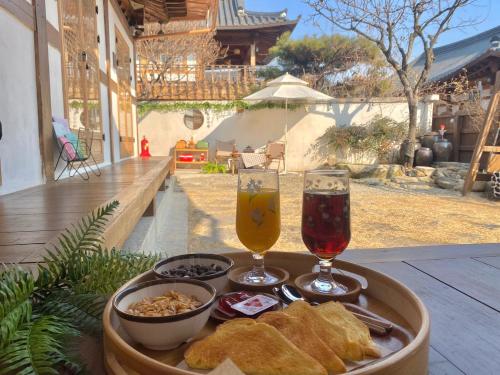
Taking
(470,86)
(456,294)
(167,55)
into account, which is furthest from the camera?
(470,86)

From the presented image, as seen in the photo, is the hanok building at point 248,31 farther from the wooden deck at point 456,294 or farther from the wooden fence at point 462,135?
the wooden deck at point 456,294

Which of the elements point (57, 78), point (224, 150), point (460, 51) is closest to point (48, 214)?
point (57, 78)

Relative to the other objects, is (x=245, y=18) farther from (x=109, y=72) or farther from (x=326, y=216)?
(x=326, y=216)

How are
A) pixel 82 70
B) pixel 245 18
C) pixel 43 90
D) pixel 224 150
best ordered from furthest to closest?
pixel 245 18
pixel 224 150
pixel 82 70
pixel 43 90

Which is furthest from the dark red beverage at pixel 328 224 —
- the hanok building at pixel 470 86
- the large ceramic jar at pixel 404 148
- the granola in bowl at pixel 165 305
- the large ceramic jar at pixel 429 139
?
the large ceramic jar at pixel 429 139

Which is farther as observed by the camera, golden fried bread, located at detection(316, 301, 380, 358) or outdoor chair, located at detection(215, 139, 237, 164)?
outdoor chair, located at detection(215, 139, 237, 164)

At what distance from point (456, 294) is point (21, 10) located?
11.8 feet

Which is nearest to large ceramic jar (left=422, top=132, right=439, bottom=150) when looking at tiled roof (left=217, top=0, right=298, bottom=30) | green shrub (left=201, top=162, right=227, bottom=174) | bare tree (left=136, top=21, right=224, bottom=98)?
green shrub (left=201, top=162, right=227, bottom=174)

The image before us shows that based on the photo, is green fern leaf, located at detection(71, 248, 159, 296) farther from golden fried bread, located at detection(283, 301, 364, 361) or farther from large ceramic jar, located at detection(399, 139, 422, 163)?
large ceramic jar, located at detection(399, 139, 422, 163)

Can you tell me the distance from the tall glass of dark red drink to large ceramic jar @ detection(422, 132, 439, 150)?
37.6 feet

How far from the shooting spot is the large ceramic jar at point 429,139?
11172 millimetres

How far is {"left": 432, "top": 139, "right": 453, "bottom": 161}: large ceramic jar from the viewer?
35.5 ft

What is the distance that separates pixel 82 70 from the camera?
480 cm

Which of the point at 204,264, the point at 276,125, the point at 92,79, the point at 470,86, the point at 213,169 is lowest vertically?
the point at 213,169
